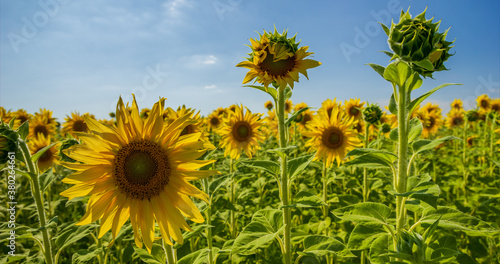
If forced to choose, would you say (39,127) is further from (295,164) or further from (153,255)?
(295,164)

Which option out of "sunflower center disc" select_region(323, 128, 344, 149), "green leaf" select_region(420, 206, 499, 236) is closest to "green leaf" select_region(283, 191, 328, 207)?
"green leaf" select_region(420, 206, 499, 236)

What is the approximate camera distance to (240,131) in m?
4.93

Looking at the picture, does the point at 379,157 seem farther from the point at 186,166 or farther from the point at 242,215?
the point at 242,215

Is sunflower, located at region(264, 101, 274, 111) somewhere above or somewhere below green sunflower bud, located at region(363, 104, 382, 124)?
above

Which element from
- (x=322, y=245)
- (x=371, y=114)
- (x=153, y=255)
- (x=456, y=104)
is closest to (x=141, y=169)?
(x=153, y=255)

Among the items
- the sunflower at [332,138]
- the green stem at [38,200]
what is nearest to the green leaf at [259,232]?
the green stem at [38,200]

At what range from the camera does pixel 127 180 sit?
1.75 metres

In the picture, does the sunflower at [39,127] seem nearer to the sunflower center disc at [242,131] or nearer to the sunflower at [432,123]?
the sunflower center disc at [242,131]

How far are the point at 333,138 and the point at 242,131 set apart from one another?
5.25 ft

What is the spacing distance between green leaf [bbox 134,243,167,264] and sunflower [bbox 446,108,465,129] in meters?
10.3

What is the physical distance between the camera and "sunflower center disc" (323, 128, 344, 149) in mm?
4246

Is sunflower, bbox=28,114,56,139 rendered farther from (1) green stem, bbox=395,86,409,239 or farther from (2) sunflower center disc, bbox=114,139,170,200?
(1) green stem, bbox=395,86,409,239

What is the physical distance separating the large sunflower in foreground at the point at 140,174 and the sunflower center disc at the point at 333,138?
299 centimetres

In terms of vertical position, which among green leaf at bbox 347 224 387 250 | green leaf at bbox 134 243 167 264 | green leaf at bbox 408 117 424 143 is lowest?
green leaf at bbox 134 243 167 264
